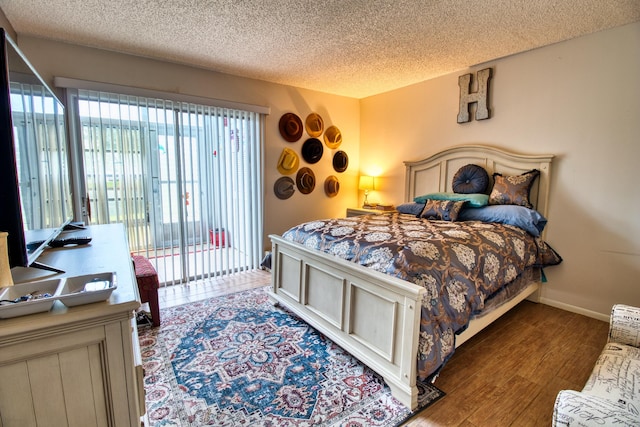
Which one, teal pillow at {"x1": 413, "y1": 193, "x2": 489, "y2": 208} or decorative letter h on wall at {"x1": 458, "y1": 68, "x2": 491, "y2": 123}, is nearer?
teal pillow at {"x1": 413, "y1": 193, "x2": 489, "y2": 208}

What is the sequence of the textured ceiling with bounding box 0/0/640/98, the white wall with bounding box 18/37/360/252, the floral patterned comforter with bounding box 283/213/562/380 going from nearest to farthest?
the floral patterned comforter with bounding box 283/213/562/380
the textured ceiling with bounding box 0/0/640/98
the white wall with bounding box 18/37/360/252

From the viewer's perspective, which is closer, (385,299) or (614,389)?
(614,389)

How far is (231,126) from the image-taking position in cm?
381

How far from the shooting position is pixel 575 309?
117 inches

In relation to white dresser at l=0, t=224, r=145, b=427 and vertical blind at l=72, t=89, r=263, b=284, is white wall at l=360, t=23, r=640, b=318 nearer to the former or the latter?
vertical blind at l=72, t=89, r=263, b=284

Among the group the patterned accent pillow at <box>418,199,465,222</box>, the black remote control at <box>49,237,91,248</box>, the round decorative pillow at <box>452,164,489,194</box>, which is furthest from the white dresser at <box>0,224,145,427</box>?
the round decorative pillow at <box>452,164,489,194</box>

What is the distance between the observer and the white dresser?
0.83 meters

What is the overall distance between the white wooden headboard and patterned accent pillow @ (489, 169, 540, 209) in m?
0.11

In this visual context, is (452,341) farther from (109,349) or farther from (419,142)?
(419,142)

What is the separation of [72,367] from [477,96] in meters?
4.03

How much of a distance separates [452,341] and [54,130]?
2.67 m

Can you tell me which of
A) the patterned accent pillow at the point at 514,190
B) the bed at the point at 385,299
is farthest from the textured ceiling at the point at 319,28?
the patterned accent pillow at the point at 514,190

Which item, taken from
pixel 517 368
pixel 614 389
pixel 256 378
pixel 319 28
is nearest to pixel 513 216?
pixel 517 368

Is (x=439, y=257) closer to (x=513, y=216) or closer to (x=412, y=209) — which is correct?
(x=513, y=216)
